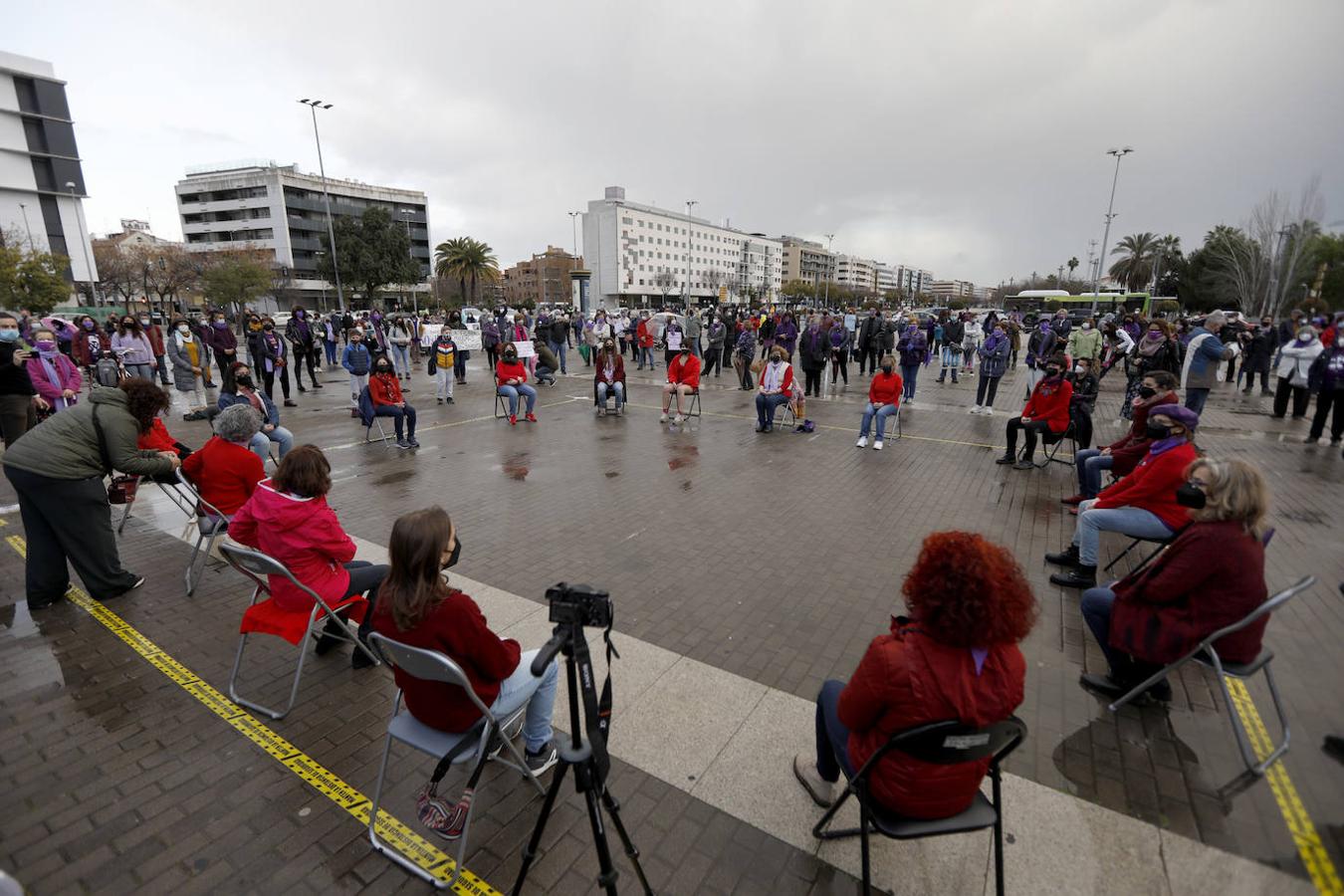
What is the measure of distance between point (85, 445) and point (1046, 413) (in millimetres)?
10988

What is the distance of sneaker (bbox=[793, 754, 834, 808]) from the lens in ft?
9.39

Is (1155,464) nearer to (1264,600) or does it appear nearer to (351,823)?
(1264,600)

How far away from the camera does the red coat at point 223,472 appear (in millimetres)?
5012

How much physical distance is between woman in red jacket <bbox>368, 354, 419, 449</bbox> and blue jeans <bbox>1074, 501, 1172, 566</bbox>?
947 centimetres

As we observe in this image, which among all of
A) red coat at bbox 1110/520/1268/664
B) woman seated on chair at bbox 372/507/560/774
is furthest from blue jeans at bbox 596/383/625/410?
red coat at bbox 1110/520/1268/664

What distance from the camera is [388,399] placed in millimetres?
10031

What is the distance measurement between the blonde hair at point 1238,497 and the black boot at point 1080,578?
209 centimetres

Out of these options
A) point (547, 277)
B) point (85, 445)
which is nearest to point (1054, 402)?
point (85, 445)

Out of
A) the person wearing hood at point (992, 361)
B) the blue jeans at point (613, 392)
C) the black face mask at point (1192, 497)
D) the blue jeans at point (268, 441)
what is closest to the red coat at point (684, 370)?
the blue jeans at point (613, 392)

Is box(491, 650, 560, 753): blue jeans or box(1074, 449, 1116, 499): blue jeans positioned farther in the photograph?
box(1074, 449, 1116, 499): blue jeans

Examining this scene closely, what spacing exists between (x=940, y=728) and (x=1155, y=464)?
3957mm

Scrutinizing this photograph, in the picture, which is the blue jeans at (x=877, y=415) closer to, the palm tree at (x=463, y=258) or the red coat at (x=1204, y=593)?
the red coat at (x=1204, y=593)

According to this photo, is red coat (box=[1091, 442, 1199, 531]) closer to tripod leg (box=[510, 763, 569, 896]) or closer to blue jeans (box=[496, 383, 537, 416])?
tripod leg (box=[510, 763, 569, 896])

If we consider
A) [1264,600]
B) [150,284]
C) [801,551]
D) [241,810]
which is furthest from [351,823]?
[150,284]
